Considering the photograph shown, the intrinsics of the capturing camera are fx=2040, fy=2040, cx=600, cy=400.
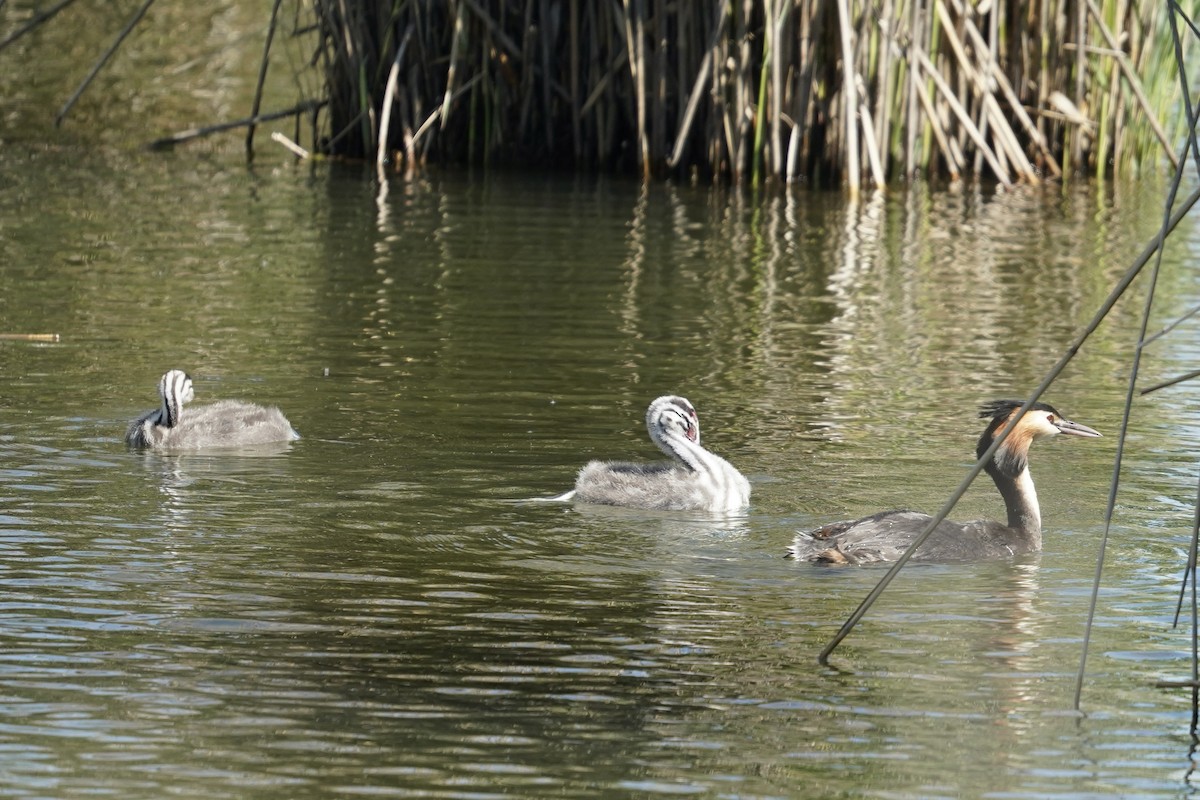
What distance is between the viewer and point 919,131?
19.0 m

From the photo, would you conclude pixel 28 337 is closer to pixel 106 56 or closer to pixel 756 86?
pixel 106 56

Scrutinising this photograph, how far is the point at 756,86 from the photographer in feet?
62.0

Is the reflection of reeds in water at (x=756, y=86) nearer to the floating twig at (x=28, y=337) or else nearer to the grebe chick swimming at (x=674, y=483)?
the floating twig at (x=28, y=337)

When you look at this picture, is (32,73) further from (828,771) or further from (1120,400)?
(828,771)

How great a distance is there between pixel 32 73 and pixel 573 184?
339 inches

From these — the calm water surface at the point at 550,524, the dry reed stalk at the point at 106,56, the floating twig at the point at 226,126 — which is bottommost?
the calm water surface at the point at 550,524

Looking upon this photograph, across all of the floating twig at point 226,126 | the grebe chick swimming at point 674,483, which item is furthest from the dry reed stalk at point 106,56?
the grebe chick swimming at point 674,483

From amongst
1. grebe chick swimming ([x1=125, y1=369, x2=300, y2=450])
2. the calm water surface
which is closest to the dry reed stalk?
the calm water surface

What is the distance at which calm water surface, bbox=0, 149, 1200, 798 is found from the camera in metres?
5.46

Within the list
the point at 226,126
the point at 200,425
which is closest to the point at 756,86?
the point at 226,126

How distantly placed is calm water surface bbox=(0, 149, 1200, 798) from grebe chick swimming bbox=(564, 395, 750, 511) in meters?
0.12

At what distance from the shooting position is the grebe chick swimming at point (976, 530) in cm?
746

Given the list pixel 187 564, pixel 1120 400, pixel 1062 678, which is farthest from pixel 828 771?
pixel 1120 400

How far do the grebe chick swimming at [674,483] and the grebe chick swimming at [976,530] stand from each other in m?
0.65
